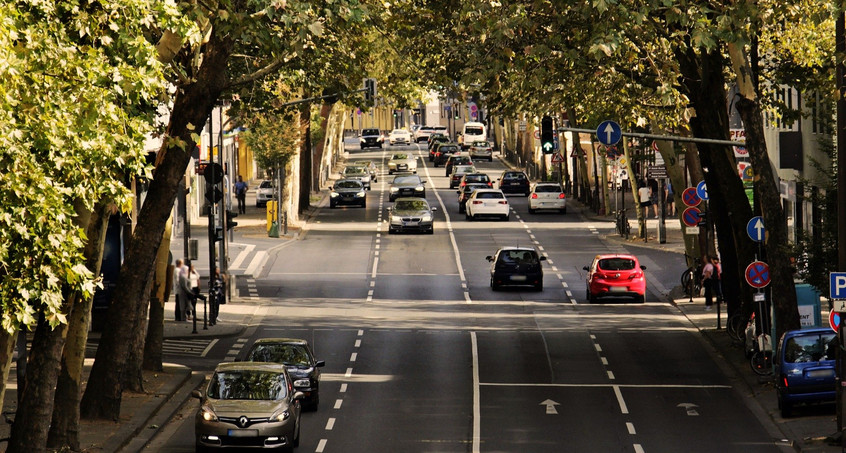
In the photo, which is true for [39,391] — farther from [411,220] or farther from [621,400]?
[411,220]

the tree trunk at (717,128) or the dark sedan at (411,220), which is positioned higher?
the tree trunk at (717,128)

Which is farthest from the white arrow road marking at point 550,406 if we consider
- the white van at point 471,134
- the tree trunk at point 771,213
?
the white van at point 471,134

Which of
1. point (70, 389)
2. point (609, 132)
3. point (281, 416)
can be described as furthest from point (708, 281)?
point (70, 389)

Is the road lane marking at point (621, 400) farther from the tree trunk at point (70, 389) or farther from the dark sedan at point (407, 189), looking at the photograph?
the dark sedan at point (407, 189)

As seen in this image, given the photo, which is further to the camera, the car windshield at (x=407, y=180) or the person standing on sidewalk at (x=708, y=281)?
the car windshield at (x=407, y=180)

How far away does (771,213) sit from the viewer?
27094 mm

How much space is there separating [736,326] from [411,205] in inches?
1182

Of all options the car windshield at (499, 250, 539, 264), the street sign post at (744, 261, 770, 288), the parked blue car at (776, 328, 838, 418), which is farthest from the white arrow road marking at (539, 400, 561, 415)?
the car windshield at (499, 250, 539, 264)

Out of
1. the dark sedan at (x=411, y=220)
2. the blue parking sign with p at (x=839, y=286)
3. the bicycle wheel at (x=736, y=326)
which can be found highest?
the dark sedan at (x=411, y=220)

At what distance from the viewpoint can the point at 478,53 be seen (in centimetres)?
2384

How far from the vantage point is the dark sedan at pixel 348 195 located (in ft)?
248

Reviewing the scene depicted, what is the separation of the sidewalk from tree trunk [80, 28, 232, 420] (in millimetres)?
10284

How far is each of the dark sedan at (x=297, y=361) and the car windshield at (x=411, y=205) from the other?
35534 mm

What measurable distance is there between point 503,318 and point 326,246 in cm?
1955
